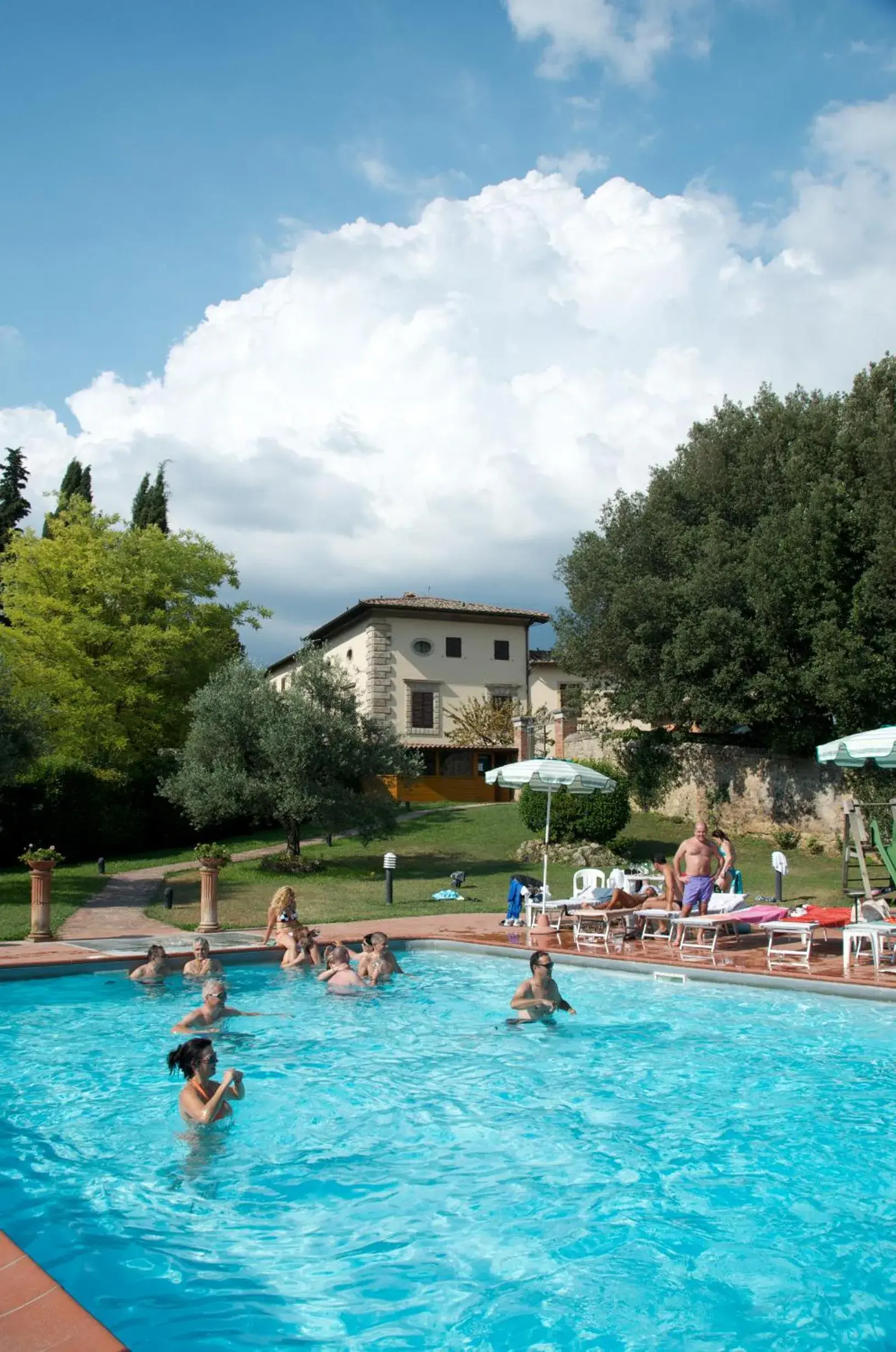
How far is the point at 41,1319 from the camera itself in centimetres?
321

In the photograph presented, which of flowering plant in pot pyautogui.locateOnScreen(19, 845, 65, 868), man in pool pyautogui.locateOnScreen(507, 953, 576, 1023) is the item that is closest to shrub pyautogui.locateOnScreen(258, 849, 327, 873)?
flowering plant in pot pyautogui.locateOnScreen(19, 845, 65, 868)

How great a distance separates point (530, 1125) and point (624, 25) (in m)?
9.43

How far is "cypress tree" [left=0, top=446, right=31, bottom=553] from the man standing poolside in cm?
3724

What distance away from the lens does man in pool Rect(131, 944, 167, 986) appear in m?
11.8

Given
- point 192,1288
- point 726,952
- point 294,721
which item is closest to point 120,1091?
point 192,1288

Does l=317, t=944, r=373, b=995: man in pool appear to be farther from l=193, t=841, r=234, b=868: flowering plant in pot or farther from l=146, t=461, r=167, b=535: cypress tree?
l=146, t=461, r=167, b=535: cypress tree

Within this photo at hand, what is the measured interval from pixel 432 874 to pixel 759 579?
38.3 feet

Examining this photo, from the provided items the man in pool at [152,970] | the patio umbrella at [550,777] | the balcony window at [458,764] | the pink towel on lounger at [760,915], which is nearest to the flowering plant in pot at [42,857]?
the man in pool at [152,970]

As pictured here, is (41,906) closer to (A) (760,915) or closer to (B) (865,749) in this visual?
(A) (760,915)

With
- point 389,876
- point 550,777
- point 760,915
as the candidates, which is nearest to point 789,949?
point 760,915

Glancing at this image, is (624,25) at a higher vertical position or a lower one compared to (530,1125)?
higher

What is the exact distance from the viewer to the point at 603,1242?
5.48m

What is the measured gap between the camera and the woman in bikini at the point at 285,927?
42.8 ft

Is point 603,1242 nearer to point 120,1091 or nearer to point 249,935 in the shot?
point 120,1091
